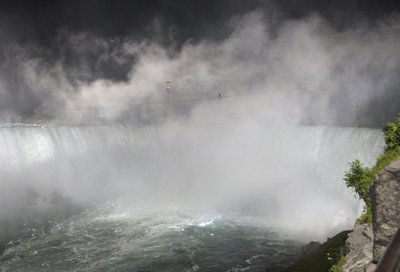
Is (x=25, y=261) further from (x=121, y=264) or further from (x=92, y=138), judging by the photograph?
(x=92, y=138)

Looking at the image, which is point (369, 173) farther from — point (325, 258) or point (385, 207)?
point (385, 207)

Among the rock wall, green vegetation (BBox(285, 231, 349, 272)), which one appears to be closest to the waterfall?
green vegetation (BBox(285, 231, 349, 272))

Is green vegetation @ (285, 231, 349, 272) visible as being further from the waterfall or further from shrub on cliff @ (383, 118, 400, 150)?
the waterfall

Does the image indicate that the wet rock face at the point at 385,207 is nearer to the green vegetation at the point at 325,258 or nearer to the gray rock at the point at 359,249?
the gray rock at the point at 359,249

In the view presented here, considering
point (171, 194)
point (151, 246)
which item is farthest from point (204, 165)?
point (151, 246)

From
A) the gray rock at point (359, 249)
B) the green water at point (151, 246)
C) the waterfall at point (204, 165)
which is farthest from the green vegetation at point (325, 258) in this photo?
the waterfall at point (204, 165)

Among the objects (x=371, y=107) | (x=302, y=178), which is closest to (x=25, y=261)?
(x=302, y=178)
